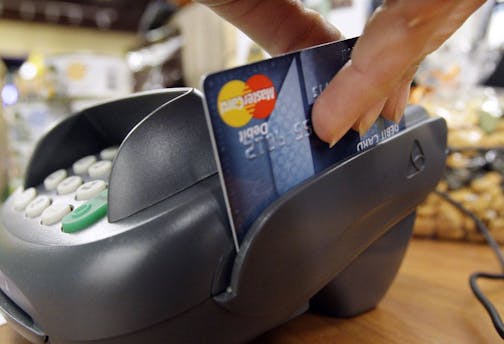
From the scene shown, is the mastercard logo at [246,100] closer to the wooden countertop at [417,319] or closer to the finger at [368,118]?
the finger at [368,118]

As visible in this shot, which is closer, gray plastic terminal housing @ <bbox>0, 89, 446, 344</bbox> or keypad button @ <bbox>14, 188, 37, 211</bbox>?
gray plastic terminal housing @ <bbox>0, 89, 446, 344</bbox>

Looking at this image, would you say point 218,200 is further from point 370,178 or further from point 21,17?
point 21,17

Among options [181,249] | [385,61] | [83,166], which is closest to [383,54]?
[385,61]

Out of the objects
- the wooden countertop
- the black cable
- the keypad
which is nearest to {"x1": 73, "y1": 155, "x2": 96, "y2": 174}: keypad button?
the keypad

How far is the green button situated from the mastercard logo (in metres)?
0.10

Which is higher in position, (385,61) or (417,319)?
(385,61)

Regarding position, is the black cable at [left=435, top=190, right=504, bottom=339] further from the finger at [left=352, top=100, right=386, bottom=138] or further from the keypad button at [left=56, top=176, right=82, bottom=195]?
the keypad button at [left=56, top=176, right=82, bottom=195]

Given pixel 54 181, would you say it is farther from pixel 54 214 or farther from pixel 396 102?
pixel 396 102

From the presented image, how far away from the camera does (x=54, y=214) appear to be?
0.26 m

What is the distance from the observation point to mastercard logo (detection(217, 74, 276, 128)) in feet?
0.67

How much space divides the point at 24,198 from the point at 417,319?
339mm

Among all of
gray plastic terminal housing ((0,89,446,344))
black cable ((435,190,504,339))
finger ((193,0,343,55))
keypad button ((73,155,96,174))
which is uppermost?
finger ((193,0,343,55))

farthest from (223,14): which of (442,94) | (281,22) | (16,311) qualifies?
(442,94)

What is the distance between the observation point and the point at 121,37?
186 inches
